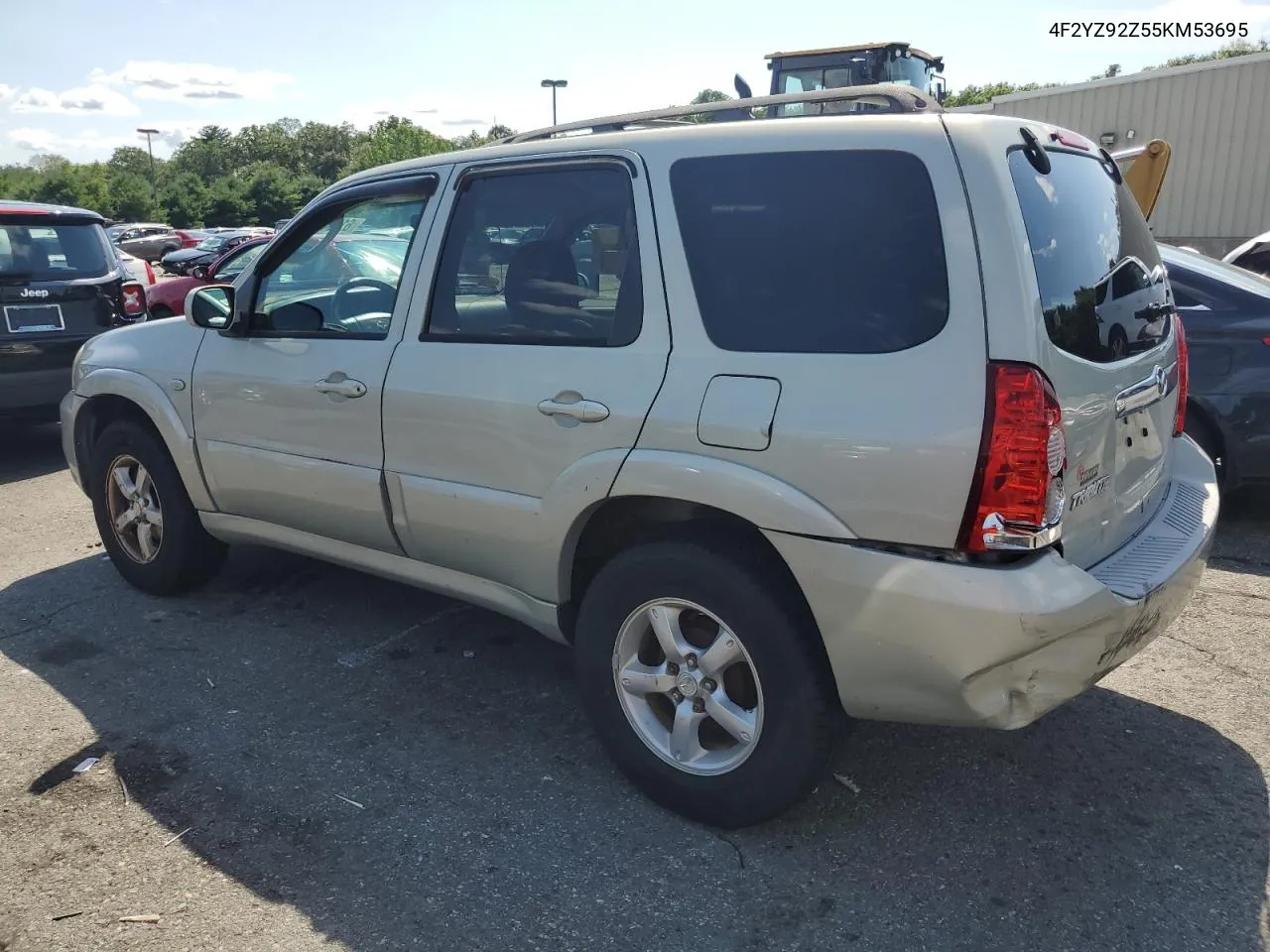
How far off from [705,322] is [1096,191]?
1.23 m

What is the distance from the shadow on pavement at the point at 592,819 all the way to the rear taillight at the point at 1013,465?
981mm

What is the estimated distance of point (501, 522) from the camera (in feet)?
10.8

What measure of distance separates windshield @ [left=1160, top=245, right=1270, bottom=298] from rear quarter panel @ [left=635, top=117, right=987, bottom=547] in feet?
11.5

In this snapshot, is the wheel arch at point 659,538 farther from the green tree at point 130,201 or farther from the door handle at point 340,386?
the green tree at point 130,201

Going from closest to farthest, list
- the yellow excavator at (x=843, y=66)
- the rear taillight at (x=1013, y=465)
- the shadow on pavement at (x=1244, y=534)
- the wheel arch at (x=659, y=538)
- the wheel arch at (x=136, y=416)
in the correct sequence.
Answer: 1. the rear taillight at (x=1013, y=465)
2. the wheel arch at (x=659, y=538)
3. the wheel arch at (x=136, y=416)
4. the shadow on pavement at (x=1244, y=534)
5. the yellow excavator at (x=843, y=66)

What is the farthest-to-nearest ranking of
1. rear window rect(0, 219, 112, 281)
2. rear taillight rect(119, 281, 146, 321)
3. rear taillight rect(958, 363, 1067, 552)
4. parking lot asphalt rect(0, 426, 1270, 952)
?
rear taillight rect(119, 281, 146, 321) → rear window rect(0, 219, 112, 281) → parking lot asphalt rect(0, 426, 1270, 952) → rear taillight rect(958, 363, 1067, 552)

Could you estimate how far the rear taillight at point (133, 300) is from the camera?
813 centimetres

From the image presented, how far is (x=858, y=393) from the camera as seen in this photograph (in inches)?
99.3

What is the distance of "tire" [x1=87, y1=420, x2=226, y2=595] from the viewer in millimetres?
4609

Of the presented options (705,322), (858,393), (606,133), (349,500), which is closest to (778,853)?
(858,393)

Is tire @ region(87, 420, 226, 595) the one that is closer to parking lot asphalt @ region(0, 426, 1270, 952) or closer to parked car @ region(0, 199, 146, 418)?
parking lot asphalt @ region(0, 426, 1270, 952)

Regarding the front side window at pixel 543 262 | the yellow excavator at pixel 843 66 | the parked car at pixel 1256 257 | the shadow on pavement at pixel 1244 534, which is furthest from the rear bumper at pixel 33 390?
the yellow excavator at pixel 843 66

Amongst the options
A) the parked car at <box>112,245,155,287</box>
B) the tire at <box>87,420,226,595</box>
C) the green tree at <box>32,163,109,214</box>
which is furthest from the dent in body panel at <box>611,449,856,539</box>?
the green tree at <box>32,163,109,214</box>

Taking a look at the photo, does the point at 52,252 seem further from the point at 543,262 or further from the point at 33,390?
the point at 543,262
